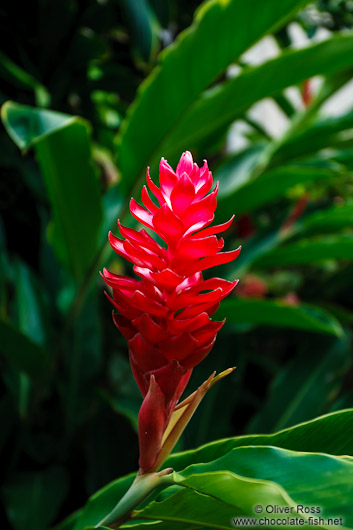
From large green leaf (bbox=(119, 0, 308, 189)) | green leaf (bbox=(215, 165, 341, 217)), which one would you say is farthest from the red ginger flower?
green leaf (bbox=(215, 165, 341, 217))

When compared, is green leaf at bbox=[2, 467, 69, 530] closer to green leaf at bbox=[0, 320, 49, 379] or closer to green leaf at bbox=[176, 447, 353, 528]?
green leaf at bbox=[0, 320, 49, 379]

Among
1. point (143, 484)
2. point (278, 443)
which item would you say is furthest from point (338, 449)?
point (143, 484)

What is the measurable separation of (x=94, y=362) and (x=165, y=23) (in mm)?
741

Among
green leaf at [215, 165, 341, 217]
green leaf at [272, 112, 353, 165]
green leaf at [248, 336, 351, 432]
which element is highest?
green leaf at [215, 165, 341, 217]

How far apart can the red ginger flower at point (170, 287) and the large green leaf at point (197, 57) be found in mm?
427

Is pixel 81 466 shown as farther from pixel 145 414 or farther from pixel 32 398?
pixel 145 414

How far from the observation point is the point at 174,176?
317mm

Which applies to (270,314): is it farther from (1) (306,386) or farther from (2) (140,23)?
(2) (140,23)

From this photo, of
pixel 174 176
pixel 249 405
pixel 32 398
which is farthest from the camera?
pixel 249 405

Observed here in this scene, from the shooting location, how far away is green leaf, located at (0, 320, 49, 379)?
791 mm

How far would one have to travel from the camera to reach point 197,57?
0.71 meters

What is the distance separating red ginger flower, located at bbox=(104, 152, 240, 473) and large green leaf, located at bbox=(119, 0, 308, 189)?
427 mm

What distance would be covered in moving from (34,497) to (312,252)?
66 cm

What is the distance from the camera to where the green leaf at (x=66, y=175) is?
2.03 feet
